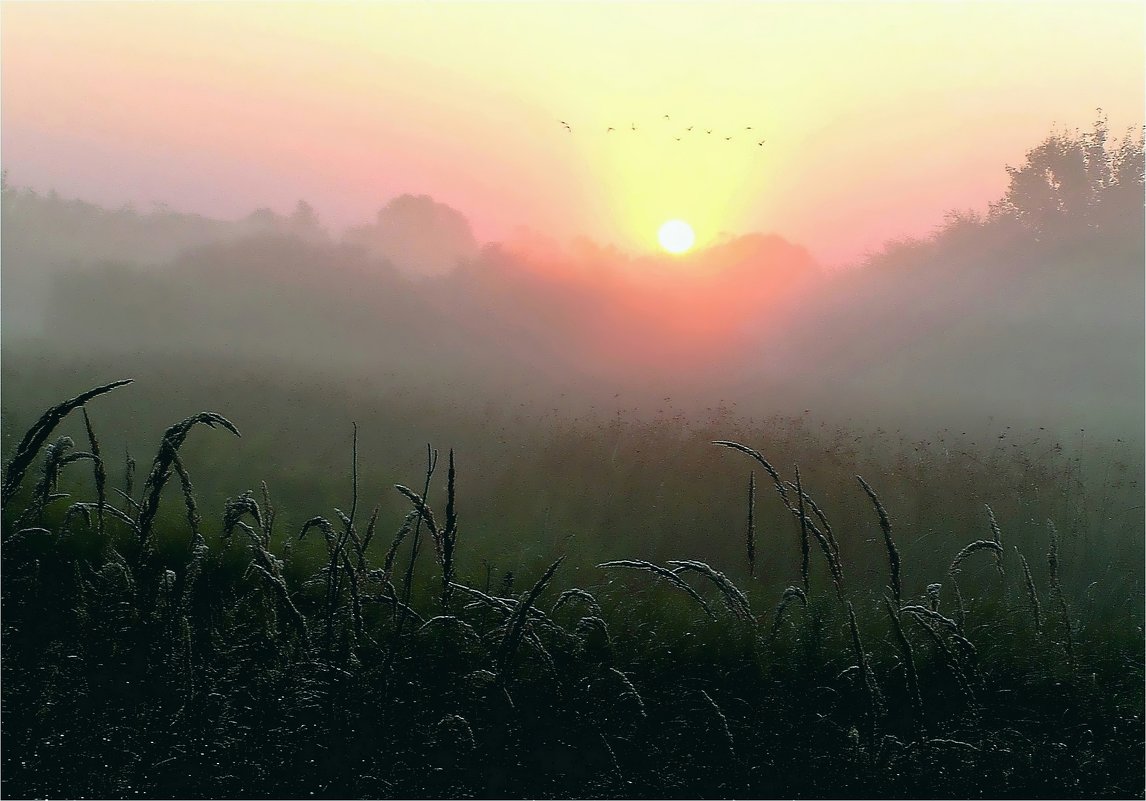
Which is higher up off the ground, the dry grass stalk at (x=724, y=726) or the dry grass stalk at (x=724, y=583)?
the dry grass stalk at (x=724, y=583)

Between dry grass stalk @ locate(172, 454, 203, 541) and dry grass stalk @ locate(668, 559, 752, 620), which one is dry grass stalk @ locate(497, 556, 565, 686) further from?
dry grass stalk @ locate(172, 454, 203, 541)

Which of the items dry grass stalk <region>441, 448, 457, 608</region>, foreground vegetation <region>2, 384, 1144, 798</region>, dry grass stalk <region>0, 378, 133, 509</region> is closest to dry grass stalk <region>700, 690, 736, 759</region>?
foreground vegetation <region>2, 384, 1144, 798</region>

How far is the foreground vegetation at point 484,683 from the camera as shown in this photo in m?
1.91

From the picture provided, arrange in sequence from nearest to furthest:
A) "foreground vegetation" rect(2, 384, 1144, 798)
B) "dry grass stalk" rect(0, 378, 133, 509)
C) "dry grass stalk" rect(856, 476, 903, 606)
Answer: "dry grass stalk" rect(0, 378, 133, 509) < "foreground vegetation" rect(2, 384, 1144, 798) < "dry grass stalk" rect(856, 476, 903, 606)

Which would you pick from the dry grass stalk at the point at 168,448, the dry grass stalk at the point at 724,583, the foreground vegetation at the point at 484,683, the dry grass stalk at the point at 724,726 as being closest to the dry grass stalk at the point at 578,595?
the foreground vegetation at the point at 484,683

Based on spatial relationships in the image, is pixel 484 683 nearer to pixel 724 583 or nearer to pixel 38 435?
pixel 724 583

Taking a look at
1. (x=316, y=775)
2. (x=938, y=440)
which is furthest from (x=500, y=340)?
(x=316, y=775)

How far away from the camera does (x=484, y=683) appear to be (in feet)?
7.29

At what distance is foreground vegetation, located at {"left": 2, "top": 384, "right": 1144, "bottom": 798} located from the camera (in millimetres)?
1912

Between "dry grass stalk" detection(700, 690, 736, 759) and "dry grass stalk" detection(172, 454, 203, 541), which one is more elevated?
"dry grass stalk" detection(172, 454, 203, 541)

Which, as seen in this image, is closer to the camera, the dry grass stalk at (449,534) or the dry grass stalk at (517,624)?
the dry grass stalk at (517,624)

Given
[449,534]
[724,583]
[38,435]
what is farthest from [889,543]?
[38,435]

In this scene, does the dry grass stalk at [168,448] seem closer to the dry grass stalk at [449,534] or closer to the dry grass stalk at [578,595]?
the dry grass stalk at [449,534]

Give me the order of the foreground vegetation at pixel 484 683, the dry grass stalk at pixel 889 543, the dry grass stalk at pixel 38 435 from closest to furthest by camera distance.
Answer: the dry grass stalk at pixel 38 435
the foreground vegetation at pixel 484 683
the dry grass stalk at pixel 889 543
